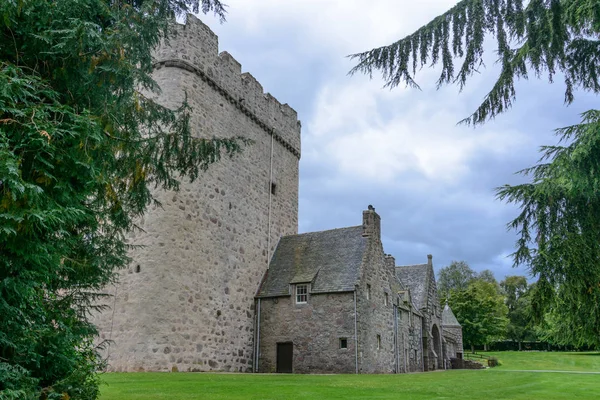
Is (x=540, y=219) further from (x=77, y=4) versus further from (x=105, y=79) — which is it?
(x=77, y=4)

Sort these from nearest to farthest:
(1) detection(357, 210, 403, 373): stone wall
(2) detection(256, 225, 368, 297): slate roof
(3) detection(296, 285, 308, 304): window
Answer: (1) detection(357, 210, 403, 373): stone wall < (2) detection(256, 225, 368, 297): slate roof < (3) detection(296, 285, 308, 304): window

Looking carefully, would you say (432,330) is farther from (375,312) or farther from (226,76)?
(226,76)

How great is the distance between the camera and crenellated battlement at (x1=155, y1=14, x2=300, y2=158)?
65.0 feet

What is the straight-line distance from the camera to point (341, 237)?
24.1 meters

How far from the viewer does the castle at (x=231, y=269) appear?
57.5 feet

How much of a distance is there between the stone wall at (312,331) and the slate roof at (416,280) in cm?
1267

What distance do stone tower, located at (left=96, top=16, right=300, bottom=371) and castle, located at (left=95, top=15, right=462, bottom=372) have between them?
43mm

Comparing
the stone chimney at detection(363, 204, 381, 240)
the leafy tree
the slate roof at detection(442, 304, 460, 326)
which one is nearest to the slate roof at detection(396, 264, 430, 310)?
the stone chimney at detection(363, 204, 381, 240)

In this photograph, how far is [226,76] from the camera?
2216cm

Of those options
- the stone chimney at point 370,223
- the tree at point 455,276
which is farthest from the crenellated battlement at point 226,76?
the tree at point 455,276

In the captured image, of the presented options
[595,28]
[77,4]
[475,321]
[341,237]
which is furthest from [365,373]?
[475,321]

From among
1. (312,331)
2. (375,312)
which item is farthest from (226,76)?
(375,312)

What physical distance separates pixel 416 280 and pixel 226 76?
→ 19.4 m

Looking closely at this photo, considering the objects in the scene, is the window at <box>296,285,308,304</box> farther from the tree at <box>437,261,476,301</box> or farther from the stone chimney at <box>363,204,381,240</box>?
the tree at <box>437,261,476,301</box>
